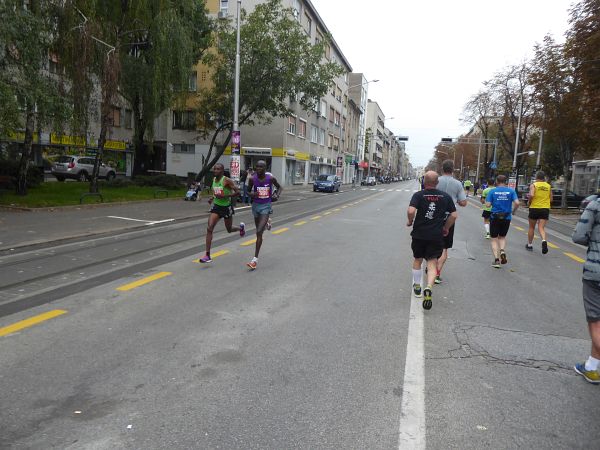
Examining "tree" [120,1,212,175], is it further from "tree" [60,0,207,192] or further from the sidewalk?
the sidewalk

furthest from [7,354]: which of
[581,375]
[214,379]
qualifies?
[581,375]

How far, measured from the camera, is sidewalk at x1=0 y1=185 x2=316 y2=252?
1015 cm

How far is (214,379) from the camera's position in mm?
3588

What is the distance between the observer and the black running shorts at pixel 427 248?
5832 mm

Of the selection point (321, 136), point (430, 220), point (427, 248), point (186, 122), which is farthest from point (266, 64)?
point (321, 136)

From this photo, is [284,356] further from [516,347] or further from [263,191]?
[263,191]

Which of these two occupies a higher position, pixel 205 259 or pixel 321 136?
pixel 321 136

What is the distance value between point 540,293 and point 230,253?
5470mm

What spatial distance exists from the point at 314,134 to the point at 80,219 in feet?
134

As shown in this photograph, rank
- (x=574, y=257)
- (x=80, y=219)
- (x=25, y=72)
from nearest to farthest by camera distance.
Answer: (x=574, y=257) → (x=25, y=72) → (x=80, y=219)

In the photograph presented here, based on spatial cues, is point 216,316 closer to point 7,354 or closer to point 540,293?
point 7,354

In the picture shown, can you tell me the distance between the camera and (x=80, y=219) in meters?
13.1

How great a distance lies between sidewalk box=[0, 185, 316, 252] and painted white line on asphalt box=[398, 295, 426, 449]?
7857 mm

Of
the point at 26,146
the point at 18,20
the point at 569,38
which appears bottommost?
the point at 26,146
